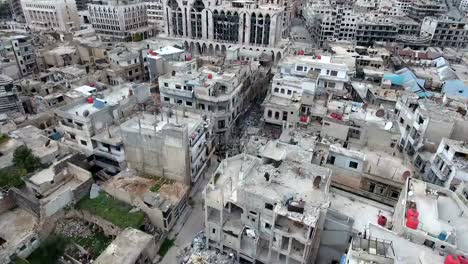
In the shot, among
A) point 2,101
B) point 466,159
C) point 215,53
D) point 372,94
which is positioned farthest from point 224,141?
point 215,53

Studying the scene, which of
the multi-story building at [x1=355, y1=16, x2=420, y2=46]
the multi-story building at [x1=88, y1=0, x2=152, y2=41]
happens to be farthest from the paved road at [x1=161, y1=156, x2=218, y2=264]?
the multi-story building at [x1=355, y1=16, x2=420, y2=46]

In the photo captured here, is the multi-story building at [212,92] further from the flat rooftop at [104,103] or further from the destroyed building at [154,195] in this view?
the destroyed building at [154,195]

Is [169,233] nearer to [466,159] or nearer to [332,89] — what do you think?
[466,159]

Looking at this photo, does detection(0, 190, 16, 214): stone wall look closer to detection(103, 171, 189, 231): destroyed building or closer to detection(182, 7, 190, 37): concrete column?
detection(103, 171, 189, 231): destroyed building

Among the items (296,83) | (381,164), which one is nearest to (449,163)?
(381,164)

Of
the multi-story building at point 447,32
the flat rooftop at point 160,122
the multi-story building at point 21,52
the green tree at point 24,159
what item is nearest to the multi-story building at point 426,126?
the flat rooftop at point 160,122

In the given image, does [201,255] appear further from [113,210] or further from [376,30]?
[376,30]
